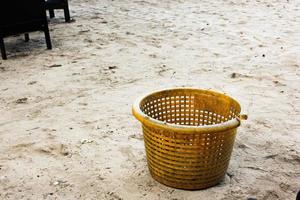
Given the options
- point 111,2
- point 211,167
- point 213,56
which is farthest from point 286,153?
point 111,2

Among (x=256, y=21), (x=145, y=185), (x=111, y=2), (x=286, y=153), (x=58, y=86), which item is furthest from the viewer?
(x=111, y=2)

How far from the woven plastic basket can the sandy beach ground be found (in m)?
0.10

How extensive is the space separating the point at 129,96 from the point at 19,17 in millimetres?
2082

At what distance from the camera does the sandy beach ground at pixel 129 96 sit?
213 centimetres

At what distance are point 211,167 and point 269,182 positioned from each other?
0.42 metres

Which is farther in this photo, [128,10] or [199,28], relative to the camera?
[128,10]

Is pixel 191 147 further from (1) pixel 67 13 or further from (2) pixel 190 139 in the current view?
(1) pixel 67 13

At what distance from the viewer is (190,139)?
180cm

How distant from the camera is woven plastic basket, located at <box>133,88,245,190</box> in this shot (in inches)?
70.3

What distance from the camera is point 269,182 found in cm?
210

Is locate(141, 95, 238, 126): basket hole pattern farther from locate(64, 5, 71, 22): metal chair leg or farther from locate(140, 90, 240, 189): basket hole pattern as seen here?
locate(64, 5, 71, 22): metal chair leg

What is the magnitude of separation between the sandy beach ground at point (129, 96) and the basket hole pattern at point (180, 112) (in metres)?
0.31

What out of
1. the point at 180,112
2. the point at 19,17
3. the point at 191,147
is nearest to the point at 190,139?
the point at 191,147

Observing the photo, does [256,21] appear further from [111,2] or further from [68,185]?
[68,185]
